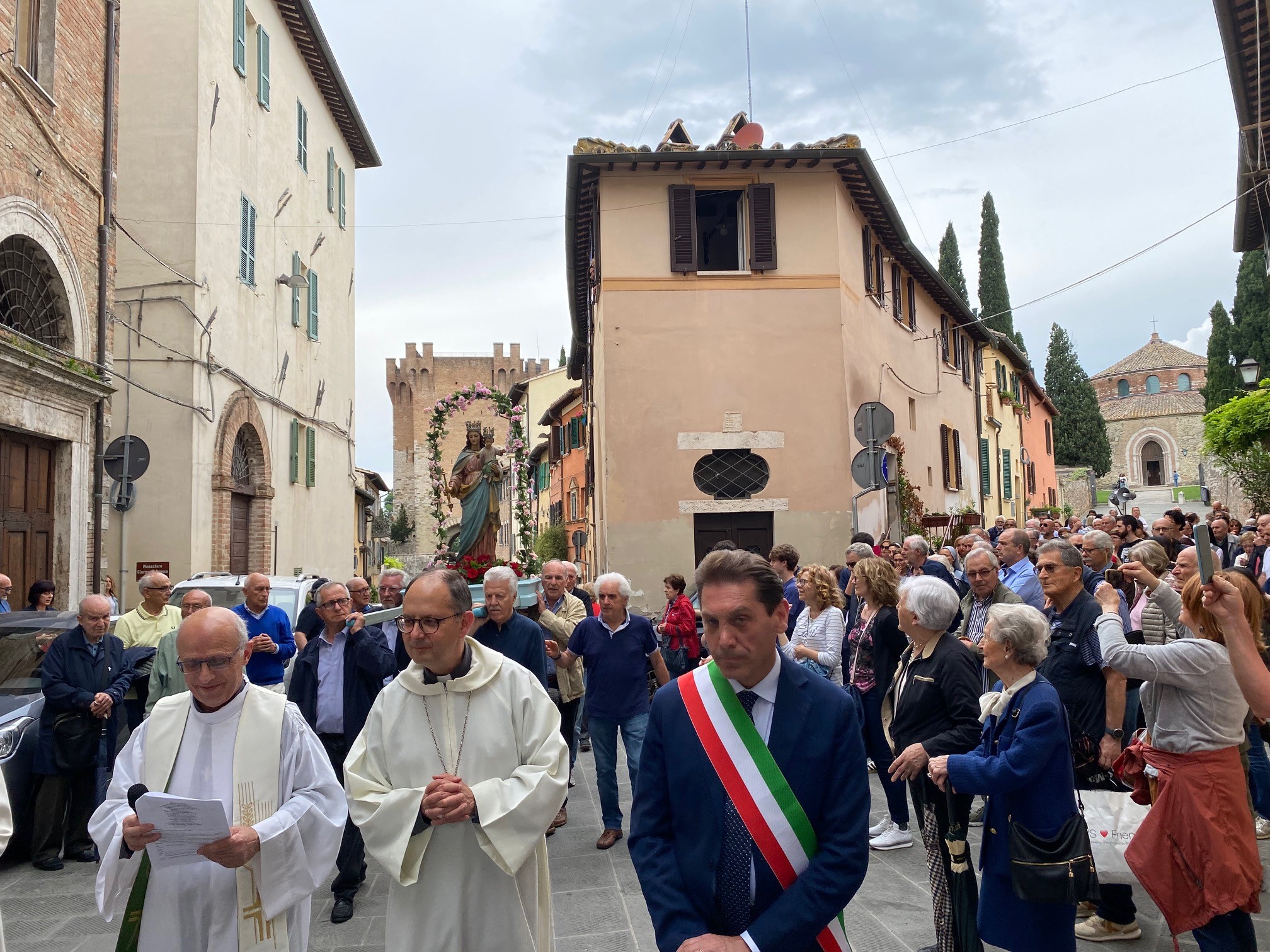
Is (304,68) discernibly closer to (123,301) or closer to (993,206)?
(123,301)

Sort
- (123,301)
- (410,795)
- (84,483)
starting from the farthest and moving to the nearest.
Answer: (123,301), (84,483), (410,795)

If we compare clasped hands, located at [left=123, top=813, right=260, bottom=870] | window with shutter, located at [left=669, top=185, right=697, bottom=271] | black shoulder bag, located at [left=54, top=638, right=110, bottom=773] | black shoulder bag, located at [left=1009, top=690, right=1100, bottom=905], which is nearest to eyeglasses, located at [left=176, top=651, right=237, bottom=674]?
clasped hands, located at [left=123, top=813, right=260, bottom=870]

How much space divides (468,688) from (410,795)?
1.29ft

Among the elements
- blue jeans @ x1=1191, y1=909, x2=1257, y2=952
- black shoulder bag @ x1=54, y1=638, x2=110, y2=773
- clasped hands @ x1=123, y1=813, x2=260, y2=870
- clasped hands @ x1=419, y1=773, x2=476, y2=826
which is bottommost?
blue jeans @ x1=1191, y1=909, x2=1257, y2=952

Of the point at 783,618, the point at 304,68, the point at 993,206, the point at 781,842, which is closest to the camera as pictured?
the point at 781,842

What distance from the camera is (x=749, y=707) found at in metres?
2.63

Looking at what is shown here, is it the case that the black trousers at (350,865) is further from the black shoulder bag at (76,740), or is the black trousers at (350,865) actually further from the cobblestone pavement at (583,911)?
the black shoulder bag at (76,740)

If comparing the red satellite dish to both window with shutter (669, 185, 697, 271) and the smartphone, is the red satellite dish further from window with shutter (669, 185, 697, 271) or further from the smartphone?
the smartphone

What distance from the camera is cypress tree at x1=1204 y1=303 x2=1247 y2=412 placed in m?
45.2

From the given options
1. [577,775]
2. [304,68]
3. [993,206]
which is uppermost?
[993,206]

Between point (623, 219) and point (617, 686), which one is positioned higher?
point (623, 219)

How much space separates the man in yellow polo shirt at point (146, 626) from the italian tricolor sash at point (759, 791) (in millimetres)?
6256

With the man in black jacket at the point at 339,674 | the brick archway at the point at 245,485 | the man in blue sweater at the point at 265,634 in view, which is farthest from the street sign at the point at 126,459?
the man in black jacket at the point at 339,674

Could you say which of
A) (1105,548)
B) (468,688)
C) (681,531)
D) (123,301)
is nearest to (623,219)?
(681,531)
